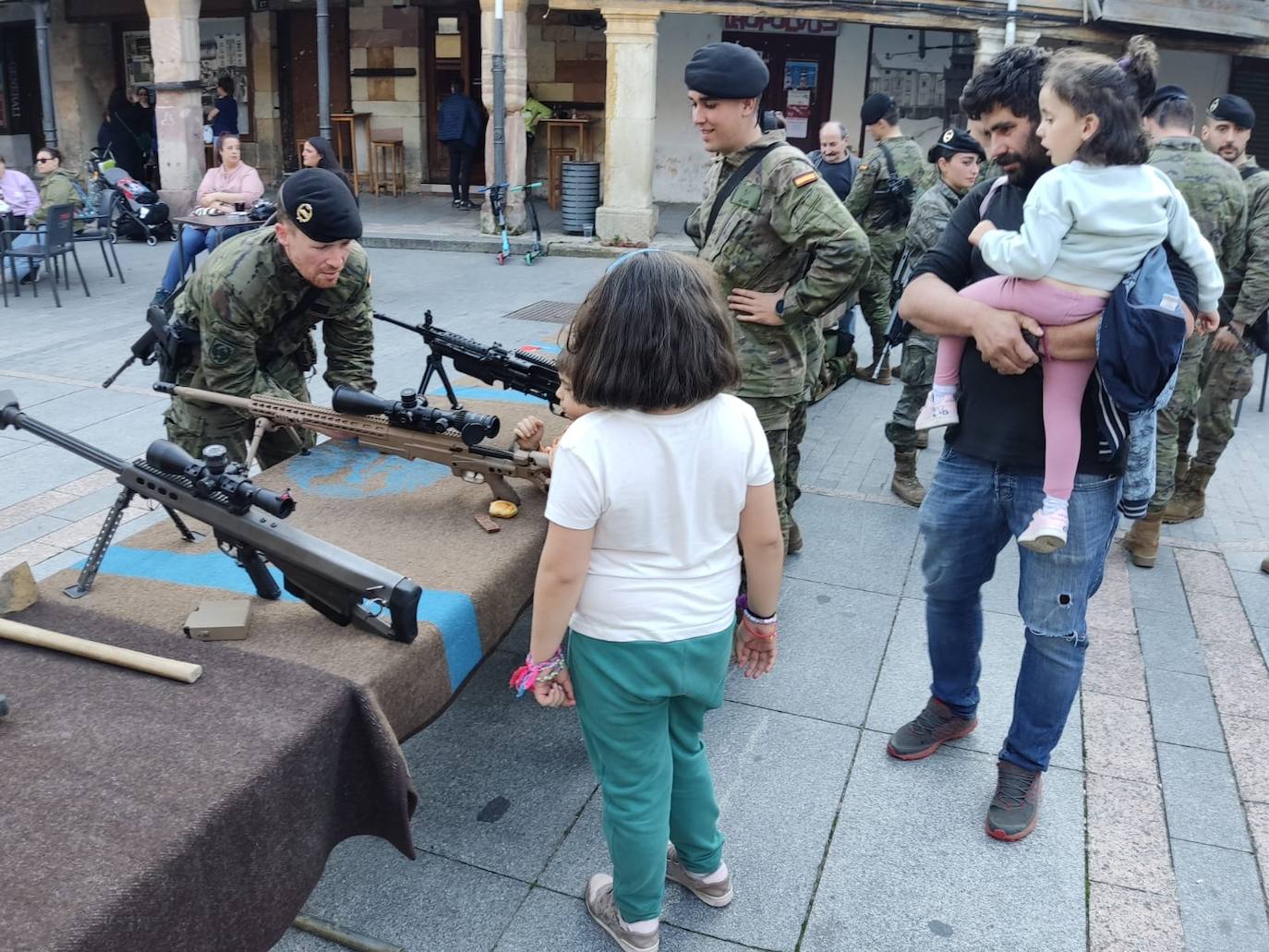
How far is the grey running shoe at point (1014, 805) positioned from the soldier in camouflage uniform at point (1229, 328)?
2.96 metres

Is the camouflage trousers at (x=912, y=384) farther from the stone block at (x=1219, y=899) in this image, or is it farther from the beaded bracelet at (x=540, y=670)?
the beaded bracelet at (x=540, y=670)

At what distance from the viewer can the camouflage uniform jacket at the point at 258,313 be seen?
11.2 ft

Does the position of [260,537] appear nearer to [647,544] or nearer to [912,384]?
[647,544]

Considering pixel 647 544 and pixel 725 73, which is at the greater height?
pixel 725 73

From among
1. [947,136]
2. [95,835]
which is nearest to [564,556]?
[95,835]

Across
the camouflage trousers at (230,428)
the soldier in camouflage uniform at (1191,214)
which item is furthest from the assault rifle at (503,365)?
the soldier in camouflage uniform at (1191,214)

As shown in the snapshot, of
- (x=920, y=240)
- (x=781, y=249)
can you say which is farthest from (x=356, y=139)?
(x=781, y=249)

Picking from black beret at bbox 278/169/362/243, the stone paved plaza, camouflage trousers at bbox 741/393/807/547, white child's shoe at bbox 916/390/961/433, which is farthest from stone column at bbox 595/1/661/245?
white child's shoe at bbox 916/390/961/433

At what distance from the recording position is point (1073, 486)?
8.95ft

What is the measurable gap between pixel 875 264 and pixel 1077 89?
5.17 m

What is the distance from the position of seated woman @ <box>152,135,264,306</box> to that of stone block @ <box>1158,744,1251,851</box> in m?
8.54

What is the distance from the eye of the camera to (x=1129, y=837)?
10.1 feet

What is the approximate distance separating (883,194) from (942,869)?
544 centimetres

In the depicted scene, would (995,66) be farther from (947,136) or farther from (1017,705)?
(947,136)
